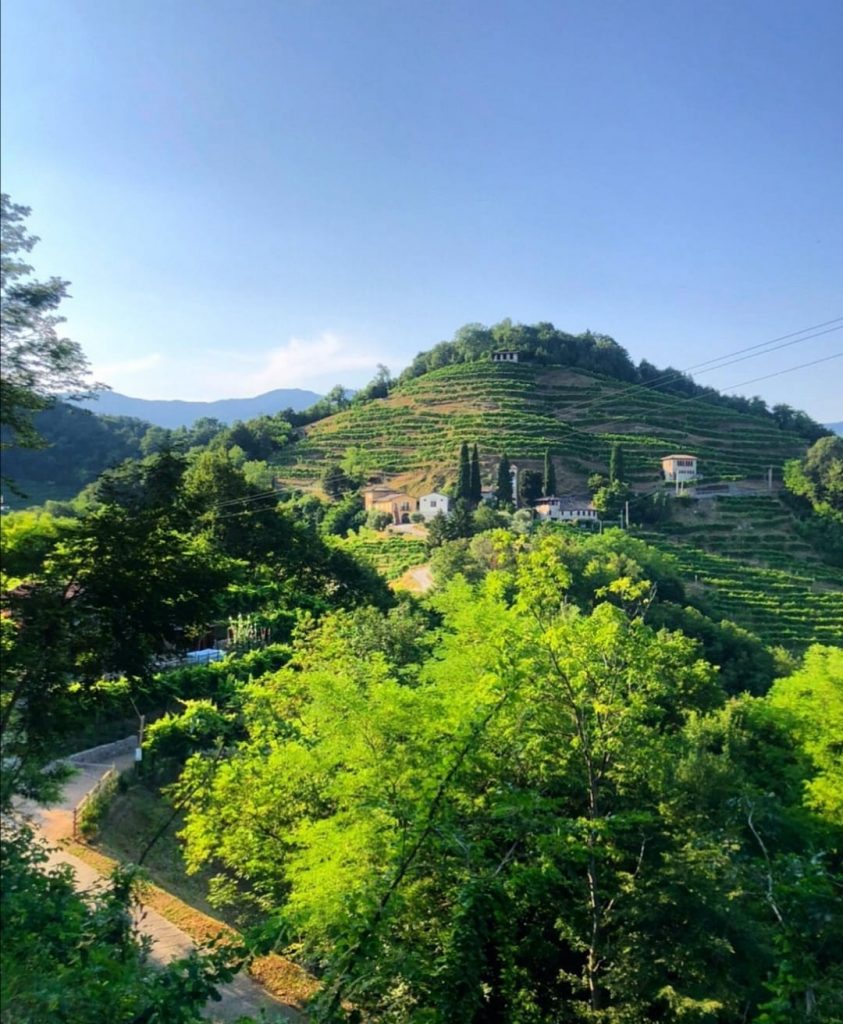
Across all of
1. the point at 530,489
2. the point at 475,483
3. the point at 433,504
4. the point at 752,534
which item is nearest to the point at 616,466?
the point at 530,489

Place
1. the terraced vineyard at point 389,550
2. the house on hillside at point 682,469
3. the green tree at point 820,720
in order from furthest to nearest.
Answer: the house on hillside at point 682,469 → the terraced vineyard at point 389,550 → the green tree at point 820,720

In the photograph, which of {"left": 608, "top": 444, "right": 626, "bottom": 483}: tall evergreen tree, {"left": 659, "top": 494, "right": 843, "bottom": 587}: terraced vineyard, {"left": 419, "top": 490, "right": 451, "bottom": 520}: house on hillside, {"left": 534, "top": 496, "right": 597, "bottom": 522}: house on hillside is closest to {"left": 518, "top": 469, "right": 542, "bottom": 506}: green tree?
{"left": 534, "top": 496, "right": 597, "bottom": 522}: house on hillside

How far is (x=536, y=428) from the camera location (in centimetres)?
5972

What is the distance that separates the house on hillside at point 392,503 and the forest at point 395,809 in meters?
31.8

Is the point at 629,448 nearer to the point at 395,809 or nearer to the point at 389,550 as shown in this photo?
the point at 389,550

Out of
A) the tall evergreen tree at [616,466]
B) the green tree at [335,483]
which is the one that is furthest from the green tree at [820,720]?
the green tree at [335,483]

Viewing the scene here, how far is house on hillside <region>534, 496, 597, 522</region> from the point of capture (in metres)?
45.0

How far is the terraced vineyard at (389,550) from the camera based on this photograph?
1344 inches

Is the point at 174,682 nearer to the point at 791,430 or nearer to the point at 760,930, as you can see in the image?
the point at 760,930

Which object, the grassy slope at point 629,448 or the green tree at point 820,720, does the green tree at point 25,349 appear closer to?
the green tree at point 820,720

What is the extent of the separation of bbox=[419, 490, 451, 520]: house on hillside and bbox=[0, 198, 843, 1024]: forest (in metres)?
31.5

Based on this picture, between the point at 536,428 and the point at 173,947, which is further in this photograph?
the point at 536,428

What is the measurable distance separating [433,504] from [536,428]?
18878 mm

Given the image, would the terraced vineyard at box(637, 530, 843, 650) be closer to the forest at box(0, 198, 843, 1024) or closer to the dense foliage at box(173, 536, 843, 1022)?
the forest at box(0, 198, 843, 1024)
